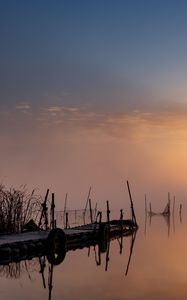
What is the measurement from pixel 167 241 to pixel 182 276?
1650cm

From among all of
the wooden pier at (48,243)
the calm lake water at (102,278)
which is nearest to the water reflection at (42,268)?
the calm lake water at (102,278)

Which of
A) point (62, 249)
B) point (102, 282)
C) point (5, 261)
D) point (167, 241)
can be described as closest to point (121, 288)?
point (102, 282)

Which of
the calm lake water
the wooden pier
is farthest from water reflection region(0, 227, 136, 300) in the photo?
the wooden pier

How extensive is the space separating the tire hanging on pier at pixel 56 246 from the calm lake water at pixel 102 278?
1.42ft

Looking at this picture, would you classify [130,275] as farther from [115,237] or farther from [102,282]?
[115,237]

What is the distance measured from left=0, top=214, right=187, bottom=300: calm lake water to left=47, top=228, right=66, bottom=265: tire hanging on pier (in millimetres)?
432

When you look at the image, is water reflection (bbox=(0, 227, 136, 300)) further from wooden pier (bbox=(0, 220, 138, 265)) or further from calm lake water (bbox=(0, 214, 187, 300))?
wooden pier (bbox=(0, 220, 138, 265))

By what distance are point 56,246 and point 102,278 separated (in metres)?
5.79

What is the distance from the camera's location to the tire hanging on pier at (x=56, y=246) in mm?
25402

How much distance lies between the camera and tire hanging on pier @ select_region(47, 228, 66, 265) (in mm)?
25402

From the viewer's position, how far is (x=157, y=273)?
75.5ft

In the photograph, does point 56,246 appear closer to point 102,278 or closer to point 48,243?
point 48,243

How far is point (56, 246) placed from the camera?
26.5m

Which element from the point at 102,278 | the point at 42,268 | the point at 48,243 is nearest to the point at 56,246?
the point at 48,243
